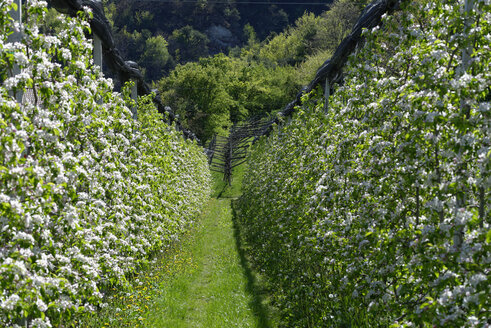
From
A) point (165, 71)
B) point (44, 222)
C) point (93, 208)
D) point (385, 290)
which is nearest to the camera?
point (44, 222)

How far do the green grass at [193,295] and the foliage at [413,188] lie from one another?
3.48 feet

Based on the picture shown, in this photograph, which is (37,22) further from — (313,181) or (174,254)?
(174,254)

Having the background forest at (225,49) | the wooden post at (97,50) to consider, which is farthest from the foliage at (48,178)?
the background forest at (225,49)

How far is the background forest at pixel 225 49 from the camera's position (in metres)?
43.7

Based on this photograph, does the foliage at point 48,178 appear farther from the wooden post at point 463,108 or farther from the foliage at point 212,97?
the foliage at point 212,97

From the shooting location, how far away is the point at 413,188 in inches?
139

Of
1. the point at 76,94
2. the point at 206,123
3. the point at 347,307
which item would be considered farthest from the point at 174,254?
the point at 206,123

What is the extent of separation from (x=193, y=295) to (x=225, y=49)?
114 m

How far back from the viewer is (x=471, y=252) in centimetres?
245

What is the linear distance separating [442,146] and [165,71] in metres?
95.5

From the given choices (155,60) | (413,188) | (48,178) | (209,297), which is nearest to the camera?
(48,178)

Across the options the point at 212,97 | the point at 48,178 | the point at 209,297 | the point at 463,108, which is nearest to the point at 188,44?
the point at 212,97

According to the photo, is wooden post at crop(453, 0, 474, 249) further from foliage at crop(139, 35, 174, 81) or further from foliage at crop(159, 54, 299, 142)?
foliage at crop(139, 35, 174, 81)

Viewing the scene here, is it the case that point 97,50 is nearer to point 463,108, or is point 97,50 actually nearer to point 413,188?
point 413,188
